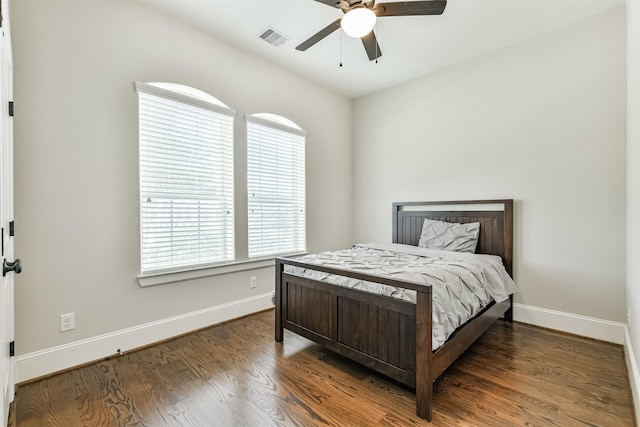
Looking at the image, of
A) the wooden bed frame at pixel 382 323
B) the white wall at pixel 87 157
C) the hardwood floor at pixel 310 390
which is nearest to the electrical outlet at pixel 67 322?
the white wall at pixel 87 157

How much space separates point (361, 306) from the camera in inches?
79.7

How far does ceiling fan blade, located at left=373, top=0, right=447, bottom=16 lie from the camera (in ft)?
6.46

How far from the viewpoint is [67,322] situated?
2.20 m

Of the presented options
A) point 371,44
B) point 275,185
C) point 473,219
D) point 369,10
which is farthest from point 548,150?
point 275,185

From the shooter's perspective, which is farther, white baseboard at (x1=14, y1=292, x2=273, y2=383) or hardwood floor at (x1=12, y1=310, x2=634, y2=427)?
white baseboard at (x1=14, y1=292, x2=273, y2=383)

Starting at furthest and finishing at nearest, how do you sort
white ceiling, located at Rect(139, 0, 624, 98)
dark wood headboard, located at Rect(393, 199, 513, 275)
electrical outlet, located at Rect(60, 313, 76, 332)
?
dark wood headboard, located at Rect(393, 199, 513, 275) < white ceiling, located at Rect(139, 0, 624, 98) < electrical outlet, located at Rect(60, 313, 76, 332)

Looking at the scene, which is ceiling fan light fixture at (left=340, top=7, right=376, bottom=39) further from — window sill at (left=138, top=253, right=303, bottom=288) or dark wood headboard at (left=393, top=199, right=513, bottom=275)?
window sill at (left=138, top=253, right=303, bottom=288)

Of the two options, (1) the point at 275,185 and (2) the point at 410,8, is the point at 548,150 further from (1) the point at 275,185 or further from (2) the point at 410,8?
(1) the point at 275,185

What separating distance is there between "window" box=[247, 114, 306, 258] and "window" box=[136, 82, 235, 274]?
12.1 inches

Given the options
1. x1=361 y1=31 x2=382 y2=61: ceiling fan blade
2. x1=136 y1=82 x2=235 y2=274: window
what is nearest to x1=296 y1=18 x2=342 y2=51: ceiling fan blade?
x1=361 y1=31 x2=382 y2=61: ceiling fan blade

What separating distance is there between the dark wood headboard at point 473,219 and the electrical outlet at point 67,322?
3.46 meters

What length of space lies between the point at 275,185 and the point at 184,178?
1.12 m

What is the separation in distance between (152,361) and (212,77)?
268 cm

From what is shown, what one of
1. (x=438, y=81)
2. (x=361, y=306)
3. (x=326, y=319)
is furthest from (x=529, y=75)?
(x=326, y=319)
